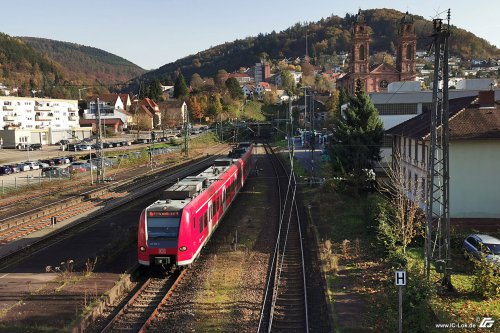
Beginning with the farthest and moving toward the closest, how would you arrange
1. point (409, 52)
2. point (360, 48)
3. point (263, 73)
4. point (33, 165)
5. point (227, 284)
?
point (263, 73), point (360, 48), point (409, 52), point (33, 165), point (227, 284)

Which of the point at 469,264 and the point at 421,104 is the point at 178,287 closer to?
the point at 469,264

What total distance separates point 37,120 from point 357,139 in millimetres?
80569

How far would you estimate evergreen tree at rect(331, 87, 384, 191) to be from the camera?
31.5m

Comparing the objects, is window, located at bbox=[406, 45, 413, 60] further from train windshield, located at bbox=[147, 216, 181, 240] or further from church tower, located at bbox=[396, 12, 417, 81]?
train windshield, located at bbox=[147, 216, 181, 240]

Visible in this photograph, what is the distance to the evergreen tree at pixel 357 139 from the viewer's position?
31469 millimetres

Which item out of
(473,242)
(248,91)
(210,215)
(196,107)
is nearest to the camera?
(473,242)

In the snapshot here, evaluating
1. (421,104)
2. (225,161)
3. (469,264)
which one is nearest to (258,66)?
(421,104)

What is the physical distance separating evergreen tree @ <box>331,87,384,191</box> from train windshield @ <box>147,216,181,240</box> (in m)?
17.6

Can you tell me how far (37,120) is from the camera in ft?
308

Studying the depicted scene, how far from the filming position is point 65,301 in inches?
546

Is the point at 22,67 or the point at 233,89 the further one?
the point at 22,67

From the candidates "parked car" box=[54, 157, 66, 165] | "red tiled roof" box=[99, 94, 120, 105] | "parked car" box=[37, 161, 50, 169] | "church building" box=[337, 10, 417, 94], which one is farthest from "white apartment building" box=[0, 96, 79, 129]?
"church building" box=[337, 10, 417, 94]

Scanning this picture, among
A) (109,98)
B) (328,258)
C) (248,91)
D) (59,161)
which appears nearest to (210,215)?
(328,258)

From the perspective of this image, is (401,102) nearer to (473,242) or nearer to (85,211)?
(473,242)
